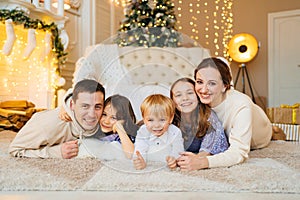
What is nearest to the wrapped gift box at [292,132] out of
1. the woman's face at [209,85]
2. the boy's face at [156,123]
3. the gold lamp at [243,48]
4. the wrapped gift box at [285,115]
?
the wrapped gift box at [285,115]

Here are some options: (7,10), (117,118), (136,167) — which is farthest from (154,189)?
(7,10)

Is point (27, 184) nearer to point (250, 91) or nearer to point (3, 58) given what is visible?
point (3, 58)

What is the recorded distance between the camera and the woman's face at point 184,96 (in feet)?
3.34

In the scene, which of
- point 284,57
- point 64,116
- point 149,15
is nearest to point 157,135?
point 64,116

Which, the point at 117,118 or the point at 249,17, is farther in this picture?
the point at 249,17

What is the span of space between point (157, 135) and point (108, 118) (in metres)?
0.16

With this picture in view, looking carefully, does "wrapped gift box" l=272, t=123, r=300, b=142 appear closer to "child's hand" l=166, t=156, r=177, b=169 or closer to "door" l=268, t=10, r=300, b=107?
"door" l=268, t=10, r=300, b=107

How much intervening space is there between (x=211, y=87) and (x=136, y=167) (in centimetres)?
35

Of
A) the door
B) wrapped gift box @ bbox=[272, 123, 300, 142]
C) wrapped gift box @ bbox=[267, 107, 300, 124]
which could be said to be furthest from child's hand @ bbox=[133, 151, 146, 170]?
the door

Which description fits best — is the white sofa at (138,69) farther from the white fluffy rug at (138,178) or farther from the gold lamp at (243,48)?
the gold lamp at (243,48)

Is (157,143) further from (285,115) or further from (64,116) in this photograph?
(285,115)

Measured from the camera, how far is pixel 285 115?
11.0 feet

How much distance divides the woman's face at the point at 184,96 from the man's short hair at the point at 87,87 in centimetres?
22

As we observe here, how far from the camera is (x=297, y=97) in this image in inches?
185
